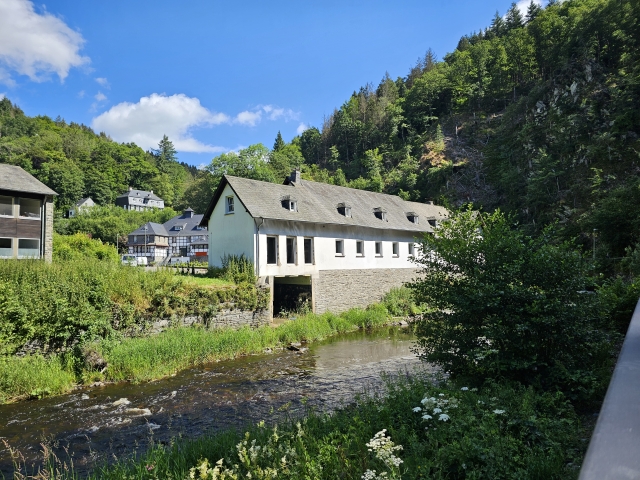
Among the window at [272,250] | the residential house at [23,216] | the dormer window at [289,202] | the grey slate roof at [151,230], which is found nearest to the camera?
the window at [272,250]

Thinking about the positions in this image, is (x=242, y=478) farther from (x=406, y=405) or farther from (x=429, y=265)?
(x=429, y=265)

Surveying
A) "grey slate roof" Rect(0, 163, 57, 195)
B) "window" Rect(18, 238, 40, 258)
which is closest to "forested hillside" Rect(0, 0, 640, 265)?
"grey slate roof" Rect(0, 163, 57, 195)

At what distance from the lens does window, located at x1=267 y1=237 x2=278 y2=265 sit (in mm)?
22406

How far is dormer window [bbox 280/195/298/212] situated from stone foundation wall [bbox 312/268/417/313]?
4.49 m

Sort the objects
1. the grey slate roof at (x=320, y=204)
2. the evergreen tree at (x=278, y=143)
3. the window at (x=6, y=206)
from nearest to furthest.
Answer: the grey slate roof at (x=320, y=204), the window at (x=6, y=206), the evergreen tree at (x=278, y=143)

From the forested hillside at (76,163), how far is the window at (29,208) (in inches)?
2347

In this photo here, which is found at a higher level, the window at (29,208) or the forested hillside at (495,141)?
the forested hillside at (495,141)

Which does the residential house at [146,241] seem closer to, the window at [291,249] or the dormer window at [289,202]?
the dormer window at [289,202]

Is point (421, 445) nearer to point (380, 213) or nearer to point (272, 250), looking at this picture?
point (272, 250)

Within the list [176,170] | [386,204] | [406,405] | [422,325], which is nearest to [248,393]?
[422,325]

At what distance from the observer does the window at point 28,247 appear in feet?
84.4

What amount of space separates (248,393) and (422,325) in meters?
5.78

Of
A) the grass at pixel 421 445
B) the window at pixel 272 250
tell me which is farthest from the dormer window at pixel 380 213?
the grass at pixel 421 445

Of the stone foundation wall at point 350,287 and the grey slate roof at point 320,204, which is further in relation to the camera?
the stone foundation wall at point 350,287
